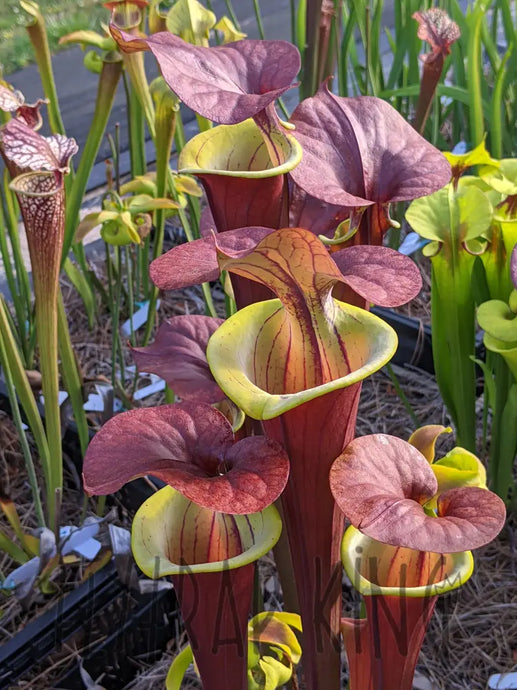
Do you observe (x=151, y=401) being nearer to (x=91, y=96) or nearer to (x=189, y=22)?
(x=189, y=22)

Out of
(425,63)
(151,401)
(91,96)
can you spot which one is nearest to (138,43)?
(425,63)

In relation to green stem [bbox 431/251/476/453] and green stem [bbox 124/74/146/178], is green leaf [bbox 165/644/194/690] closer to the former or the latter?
green stem [bbox 431/251/476/453]

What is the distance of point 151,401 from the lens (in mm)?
1453

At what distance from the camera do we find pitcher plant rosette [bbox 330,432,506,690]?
0.44 meters

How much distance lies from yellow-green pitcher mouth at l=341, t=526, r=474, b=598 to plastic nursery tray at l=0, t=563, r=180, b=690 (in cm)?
59

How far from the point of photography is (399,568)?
544 millimetres

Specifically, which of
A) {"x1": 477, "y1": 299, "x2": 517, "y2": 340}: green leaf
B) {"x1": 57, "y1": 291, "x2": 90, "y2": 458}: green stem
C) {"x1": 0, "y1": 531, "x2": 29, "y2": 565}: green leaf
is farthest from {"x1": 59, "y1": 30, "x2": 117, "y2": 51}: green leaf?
{"x1": 0, "y1": 531, "x2": 29, "y2": 565}: green leaf

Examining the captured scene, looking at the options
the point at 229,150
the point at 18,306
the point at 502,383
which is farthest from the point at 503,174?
the point at 18,306

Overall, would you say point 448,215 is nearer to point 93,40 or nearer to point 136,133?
point 93,40

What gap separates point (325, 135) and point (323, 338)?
0.20 m

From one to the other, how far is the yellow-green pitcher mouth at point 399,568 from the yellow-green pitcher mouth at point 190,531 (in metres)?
0.06

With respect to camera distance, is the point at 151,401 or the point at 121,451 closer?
the point at 121,451

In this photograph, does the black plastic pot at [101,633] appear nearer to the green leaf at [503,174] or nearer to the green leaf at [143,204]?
the green leaf at [143,204]

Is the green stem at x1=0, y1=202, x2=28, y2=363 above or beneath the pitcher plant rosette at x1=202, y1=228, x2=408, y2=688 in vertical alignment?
beneath
